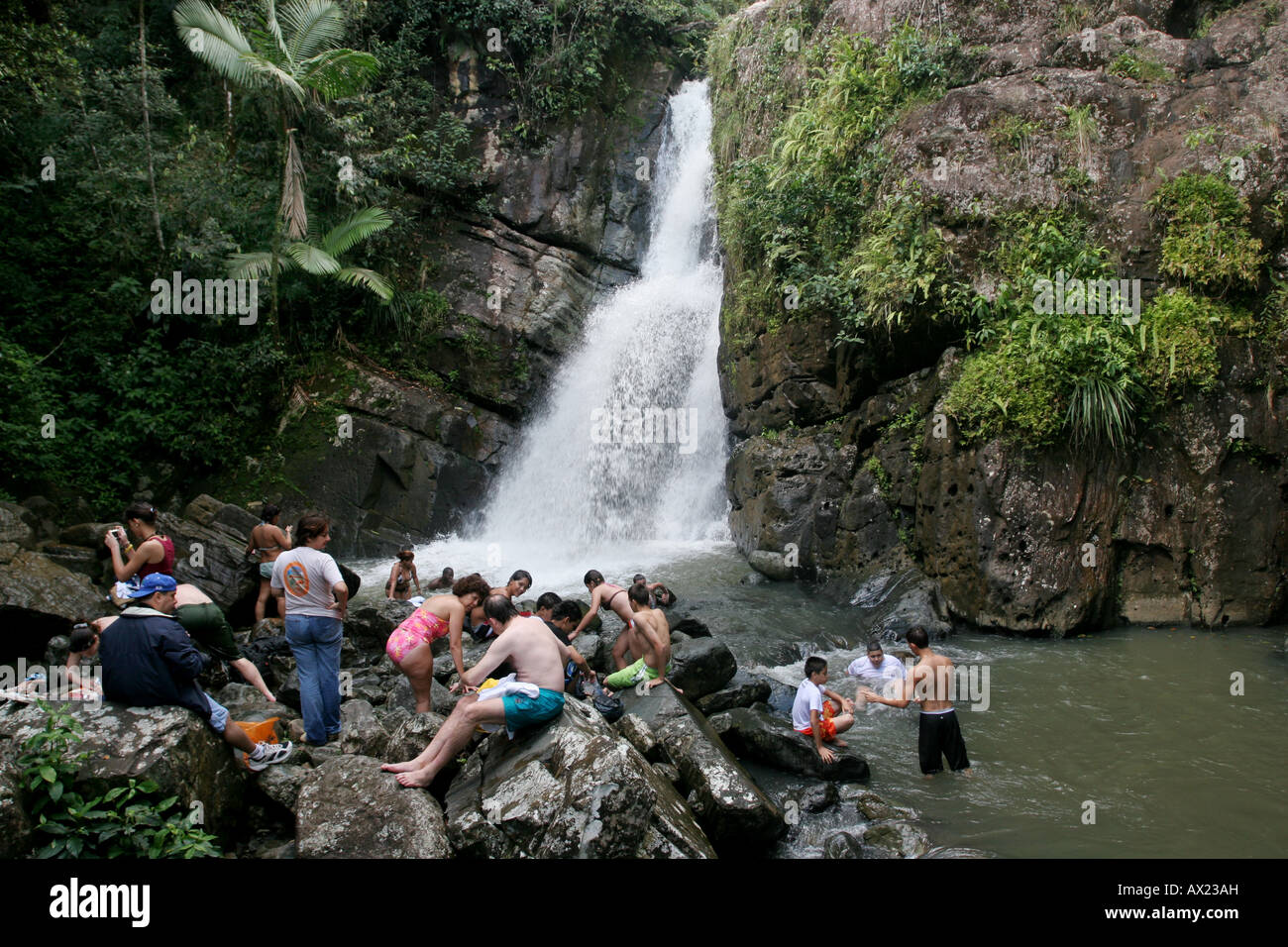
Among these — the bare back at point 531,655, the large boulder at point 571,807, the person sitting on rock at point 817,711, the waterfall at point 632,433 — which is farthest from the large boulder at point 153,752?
the waterfall at point 632,433

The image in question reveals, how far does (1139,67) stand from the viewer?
12.2 metres

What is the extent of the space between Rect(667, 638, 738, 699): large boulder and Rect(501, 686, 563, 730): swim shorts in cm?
310

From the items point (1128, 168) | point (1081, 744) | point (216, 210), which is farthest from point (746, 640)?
point (216, 210)

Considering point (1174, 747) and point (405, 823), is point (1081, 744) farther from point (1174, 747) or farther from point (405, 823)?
point (405, 823)

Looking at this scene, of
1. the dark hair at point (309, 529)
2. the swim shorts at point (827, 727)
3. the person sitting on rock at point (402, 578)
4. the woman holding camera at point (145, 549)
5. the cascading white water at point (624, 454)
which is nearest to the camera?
the dark hair at point (309, 529)

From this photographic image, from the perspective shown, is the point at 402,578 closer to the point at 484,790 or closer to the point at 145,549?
the point at 145,549

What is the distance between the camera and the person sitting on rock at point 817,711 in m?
7.37

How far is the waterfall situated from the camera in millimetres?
16578

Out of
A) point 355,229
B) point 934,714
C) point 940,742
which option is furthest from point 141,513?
point 355,229

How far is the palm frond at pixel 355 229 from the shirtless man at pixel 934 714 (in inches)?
540

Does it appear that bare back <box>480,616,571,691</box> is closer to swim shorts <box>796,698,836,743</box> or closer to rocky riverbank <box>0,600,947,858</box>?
rocky riverbank <box>0,600,947,858</box>

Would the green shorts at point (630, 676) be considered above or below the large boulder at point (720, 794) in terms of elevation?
above

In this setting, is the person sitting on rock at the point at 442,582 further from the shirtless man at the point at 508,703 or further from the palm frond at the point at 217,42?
the palm frond at the point at 217,42

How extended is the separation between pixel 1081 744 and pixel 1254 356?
638cm
